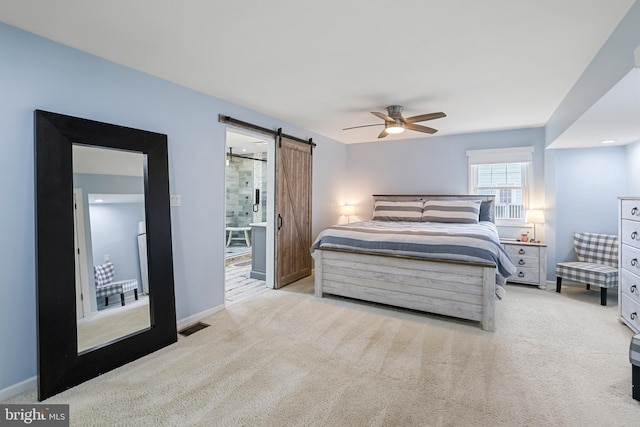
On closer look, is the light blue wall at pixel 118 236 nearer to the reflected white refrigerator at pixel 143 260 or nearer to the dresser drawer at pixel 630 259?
the reflected white refrigerator at pixel 143 260

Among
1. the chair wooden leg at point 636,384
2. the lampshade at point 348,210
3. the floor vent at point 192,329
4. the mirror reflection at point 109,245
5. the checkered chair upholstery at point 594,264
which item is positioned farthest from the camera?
the lampshade at point 348,210

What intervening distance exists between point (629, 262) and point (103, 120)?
4.99 m

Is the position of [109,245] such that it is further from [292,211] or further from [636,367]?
[636,367]

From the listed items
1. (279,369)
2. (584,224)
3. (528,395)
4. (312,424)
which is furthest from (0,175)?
(584,224)

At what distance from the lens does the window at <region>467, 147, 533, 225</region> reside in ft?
16.0

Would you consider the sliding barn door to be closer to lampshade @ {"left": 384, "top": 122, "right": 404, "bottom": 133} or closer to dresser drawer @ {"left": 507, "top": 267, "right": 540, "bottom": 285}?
lampshade @ {"left": 384, "top": 122, "right": 404, "bottom": 133}

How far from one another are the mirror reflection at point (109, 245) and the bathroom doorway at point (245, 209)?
2084 millimetres

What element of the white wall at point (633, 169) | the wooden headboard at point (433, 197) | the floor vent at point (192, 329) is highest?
the white wall at point (633, 169)

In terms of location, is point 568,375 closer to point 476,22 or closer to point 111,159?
point 476,22

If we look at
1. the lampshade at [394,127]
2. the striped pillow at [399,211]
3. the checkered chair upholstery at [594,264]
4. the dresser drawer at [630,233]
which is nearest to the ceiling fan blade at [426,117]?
the lampshade at [394,127]

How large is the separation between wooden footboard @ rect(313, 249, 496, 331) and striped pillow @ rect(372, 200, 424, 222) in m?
1.79

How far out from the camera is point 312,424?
1754 millimetres

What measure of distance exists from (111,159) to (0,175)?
2.26ft

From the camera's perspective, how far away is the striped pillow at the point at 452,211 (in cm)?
466
